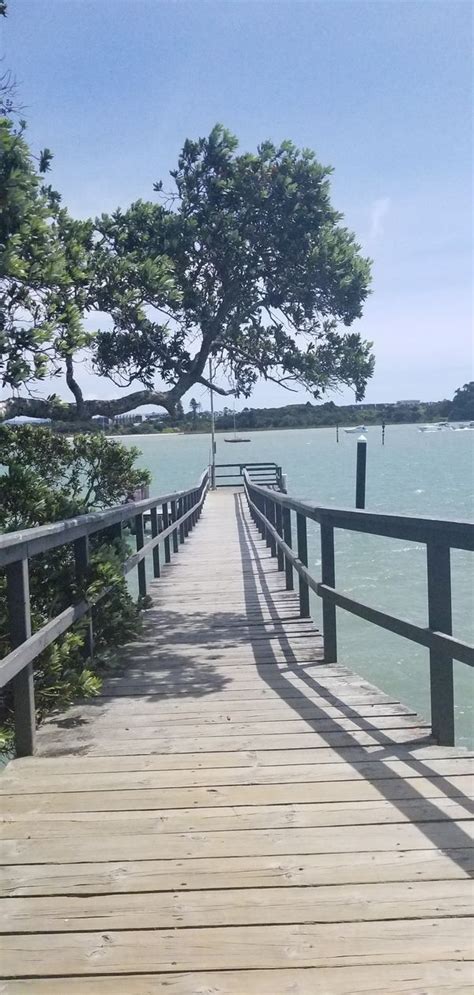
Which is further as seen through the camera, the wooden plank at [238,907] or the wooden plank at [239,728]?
the wooden plank at [239,728]

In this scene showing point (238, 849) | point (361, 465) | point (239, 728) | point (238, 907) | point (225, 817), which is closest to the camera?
point (238, 907)

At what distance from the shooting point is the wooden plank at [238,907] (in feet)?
7.16

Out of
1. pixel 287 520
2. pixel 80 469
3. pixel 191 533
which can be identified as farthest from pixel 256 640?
pixel 191 533

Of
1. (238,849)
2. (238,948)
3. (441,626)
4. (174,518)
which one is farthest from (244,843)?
(174,518)

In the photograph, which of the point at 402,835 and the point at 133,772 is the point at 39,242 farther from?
the point at 402,835

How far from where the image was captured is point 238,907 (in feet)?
7.39

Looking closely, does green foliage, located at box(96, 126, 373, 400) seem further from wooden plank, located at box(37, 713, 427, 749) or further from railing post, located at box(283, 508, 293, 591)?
wooden plank, located at box(37, 713, 427, 749)

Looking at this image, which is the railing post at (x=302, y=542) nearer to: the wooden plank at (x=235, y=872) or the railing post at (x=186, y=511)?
the wooden plank at (x=235, y=872)

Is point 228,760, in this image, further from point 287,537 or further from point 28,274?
point 287,537

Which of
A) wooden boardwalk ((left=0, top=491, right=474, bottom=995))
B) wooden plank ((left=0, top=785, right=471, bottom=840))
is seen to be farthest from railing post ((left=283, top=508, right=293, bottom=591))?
wooden plank ((left=0, top=785, right=471, bottom=840))

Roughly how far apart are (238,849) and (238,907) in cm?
33

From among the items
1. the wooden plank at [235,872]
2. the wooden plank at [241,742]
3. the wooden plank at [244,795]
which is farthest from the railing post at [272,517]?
the wooden plank at [235,872]

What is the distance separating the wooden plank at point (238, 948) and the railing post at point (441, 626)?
1.33 meters

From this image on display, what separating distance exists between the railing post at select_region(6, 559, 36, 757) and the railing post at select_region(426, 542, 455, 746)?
66.6 inches
